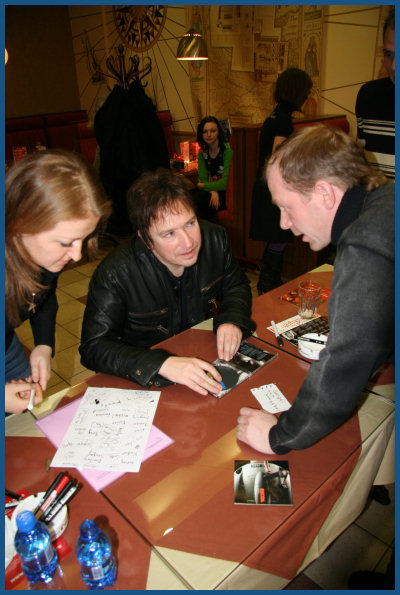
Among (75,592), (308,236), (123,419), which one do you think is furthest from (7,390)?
(308,236)

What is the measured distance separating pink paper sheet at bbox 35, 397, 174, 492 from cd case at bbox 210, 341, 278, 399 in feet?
0.80

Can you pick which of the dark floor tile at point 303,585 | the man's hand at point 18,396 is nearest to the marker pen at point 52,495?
the man's hand at point 18,396

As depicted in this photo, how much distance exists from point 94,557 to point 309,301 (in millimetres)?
1233

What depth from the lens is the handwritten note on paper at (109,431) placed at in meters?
1.10

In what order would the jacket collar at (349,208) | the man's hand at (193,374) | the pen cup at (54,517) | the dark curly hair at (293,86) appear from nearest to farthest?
1. the pen cup at (54,517)
2. the jacket collar at (349,208)
3. the man's hand at (193,374)
4. the dark curly hair at (293,86)

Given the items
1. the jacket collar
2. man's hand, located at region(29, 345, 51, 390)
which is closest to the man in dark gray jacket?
the jacket collar

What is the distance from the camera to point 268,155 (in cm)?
292

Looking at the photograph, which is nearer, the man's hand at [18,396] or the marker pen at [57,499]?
the marker pen at [57,499]

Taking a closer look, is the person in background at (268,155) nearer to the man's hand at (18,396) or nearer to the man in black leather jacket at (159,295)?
the man in black leather jacket at (159,295)

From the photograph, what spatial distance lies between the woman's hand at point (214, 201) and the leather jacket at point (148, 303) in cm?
216

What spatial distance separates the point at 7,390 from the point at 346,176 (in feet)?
3.68

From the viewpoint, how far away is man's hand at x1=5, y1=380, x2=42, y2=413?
3.91ft

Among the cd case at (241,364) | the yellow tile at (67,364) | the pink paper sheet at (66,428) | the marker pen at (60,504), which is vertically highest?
the marker pen at (60,504)

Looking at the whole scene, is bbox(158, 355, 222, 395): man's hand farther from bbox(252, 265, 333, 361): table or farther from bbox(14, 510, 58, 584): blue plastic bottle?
bbox(14, 510, 58, 584): blue plastic bottle
